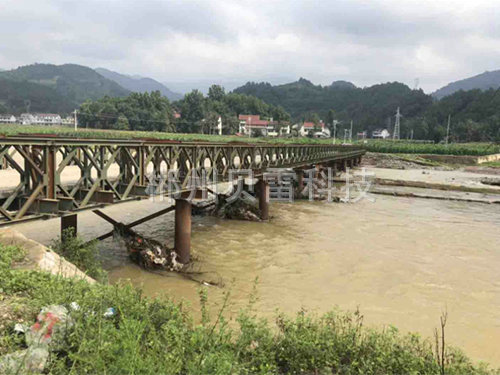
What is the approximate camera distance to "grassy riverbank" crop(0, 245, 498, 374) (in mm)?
4289

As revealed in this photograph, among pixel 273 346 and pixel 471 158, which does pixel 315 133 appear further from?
pixel 273 346

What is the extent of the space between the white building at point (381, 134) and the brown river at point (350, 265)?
164 meters

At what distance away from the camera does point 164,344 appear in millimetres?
4902

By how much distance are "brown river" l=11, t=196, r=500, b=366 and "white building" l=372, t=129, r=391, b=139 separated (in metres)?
164

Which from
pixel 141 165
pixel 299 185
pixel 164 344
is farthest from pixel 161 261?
pixel 299 185

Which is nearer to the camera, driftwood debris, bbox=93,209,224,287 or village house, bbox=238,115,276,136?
driftwood debris, bbox=93,209,224,287

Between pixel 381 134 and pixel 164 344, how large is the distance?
192 metres

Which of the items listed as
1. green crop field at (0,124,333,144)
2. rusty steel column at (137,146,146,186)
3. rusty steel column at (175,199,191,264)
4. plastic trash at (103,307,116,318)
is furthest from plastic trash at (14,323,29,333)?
green crop field at (0,124,333,144)

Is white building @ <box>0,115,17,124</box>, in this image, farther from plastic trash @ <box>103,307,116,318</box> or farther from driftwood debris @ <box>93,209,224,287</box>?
plastic trash @ <box>103,307,116,318</box>

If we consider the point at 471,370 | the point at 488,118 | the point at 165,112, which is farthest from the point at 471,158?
the point at 165,112

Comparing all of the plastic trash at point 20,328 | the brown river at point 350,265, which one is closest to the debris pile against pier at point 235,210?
the brown river at point 350,265

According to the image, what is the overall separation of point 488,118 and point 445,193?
112158 millimetres

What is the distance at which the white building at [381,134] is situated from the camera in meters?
177

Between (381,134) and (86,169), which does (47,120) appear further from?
(86,169)
